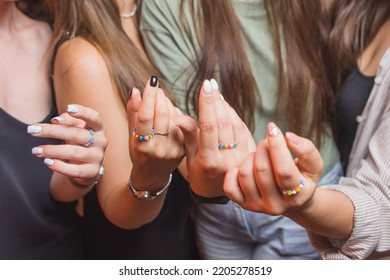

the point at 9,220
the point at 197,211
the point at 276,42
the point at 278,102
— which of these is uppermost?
the point at 276,42

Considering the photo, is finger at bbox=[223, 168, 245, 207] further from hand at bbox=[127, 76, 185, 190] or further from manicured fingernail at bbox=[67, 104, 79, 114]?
manicured fingernail at bbox=[67, 104, 79, 114]

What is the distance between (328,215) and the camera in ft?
2.77

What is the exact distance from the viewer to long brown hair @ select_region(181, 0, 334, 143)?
3.59ft

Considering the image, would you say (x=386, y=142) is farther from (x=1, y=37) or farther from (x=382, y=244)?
(x=1, y=37)

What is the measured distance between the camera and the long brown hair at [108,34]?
103 cm

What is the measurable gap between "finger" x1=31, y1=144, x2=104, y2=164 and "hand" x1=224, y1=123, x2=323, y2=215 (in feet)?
0.84

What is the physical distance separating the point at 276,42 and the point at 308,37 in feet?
0.23

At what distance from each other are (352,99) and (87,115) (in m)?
0.57

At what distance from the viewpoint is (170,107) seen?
795 mm

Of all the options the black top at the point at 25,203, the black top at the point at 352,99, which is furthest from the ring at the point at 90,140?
the black top at the point at 352,99

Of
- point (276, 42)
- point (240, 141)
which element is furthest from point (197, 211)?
point (240, 141)

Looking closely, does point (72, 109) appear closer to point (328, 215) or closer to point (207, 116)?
point (207, 116)

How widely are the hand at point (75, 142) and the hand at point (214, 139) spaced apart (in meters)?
0.17

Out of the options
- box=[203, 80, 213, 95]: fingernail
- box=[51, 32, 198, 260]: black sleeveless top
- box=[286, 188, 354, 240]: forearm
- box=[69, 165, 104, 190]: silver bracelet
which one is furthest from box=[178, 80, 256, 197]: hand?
box=[51, 32, 198, 260]: black sleeveless top
